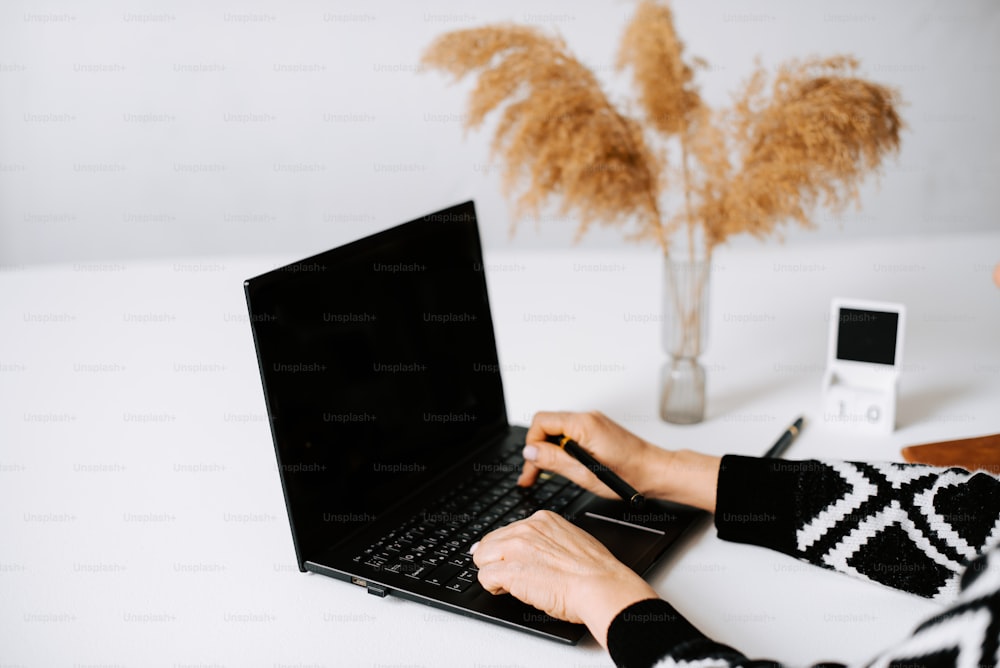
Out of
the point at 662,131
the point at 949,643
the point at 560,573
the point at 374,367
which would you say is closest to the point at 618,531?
the point at 560,573

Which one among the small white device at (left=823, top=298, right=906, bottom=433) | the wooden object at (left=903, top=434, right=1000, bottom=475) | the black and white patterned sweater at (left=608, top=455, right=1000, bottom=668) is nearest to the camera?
the black and white patterned sweater at (left=608, top=455, right=1000, bottom=668)

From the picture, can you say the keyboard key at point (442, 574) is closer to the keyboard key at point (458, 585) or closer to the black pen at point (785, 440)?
the keyboard key at point (458, 585)

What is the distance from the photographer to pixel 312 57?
3748 millimetres

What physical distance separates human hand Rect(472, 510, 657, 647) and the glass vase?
479 mm

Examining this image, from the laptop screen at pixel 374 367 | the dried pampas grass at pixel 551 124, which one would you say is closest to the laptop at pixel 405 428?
the laptop screen at pixel 374 367

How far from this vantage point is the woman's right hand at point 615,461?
117 centimetres

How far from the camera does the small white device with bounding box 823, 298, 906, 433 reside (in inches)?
54.2

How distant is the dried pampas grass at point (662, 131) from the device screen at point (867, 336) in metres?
0.17

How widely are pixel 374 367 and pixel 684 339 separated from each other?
1.69 feet

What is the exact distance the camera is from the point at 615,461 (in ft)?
3.96

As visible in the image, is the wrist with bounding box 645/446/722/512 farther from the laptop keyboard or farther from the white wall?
the white wall

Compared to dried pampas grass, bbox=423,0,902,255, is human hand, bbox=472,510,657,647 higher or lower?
lower

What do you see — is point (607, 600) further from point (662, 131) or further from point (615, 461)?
point (662, 131)

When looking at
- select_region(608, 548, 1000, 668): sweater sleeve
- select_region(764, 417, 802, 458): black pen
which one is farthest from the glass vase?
select_region(608, 548, 1000, 668): sweater sleeve
